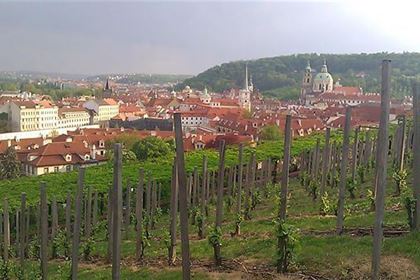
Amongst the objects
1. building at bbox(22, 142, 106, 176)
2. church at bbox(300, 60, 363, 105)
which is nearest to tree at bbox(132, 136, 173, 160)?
building at bbox(22, 142, 106, 176)

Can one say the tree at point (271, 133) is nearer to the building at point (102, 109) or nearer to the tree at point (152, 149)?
the tree at point (152, 149)

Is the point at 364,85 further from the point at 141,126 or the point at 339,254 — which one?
the point at 339,254

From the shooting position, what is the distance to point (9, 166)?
45.6 m

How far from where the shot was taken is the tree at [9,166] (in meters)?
44.9

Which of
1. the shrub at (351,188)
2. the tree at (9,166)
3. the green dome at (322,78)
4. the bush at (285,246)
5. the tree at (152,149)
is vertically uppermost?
the green dome at (322,78)

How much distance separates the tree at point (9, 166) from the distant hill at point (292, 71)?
87.9 m

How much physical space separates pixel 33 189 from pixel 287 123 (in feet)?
64.2

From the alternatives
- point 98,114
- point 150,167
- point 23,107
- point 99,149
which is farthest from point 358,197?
point 98,114

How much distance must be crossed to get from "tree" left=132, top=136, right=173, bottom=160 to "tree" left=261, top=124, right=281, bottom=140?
495 inches

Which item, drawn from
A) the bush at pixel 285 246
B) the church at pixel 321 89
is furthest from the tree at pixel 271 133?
the church at pixel 321 89

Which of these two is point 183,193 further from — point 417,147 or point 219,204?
point 417,147

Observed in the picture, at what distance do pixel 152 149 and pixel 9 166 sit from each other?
13084 mm

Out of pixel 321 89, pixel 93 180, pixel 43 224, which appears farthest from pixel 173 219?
pixel 321 89

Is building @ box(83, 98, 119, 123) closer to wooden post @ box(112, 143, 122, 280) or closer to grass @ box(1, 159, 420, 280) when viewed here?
grass @ box(1, 159, 420, 280)
